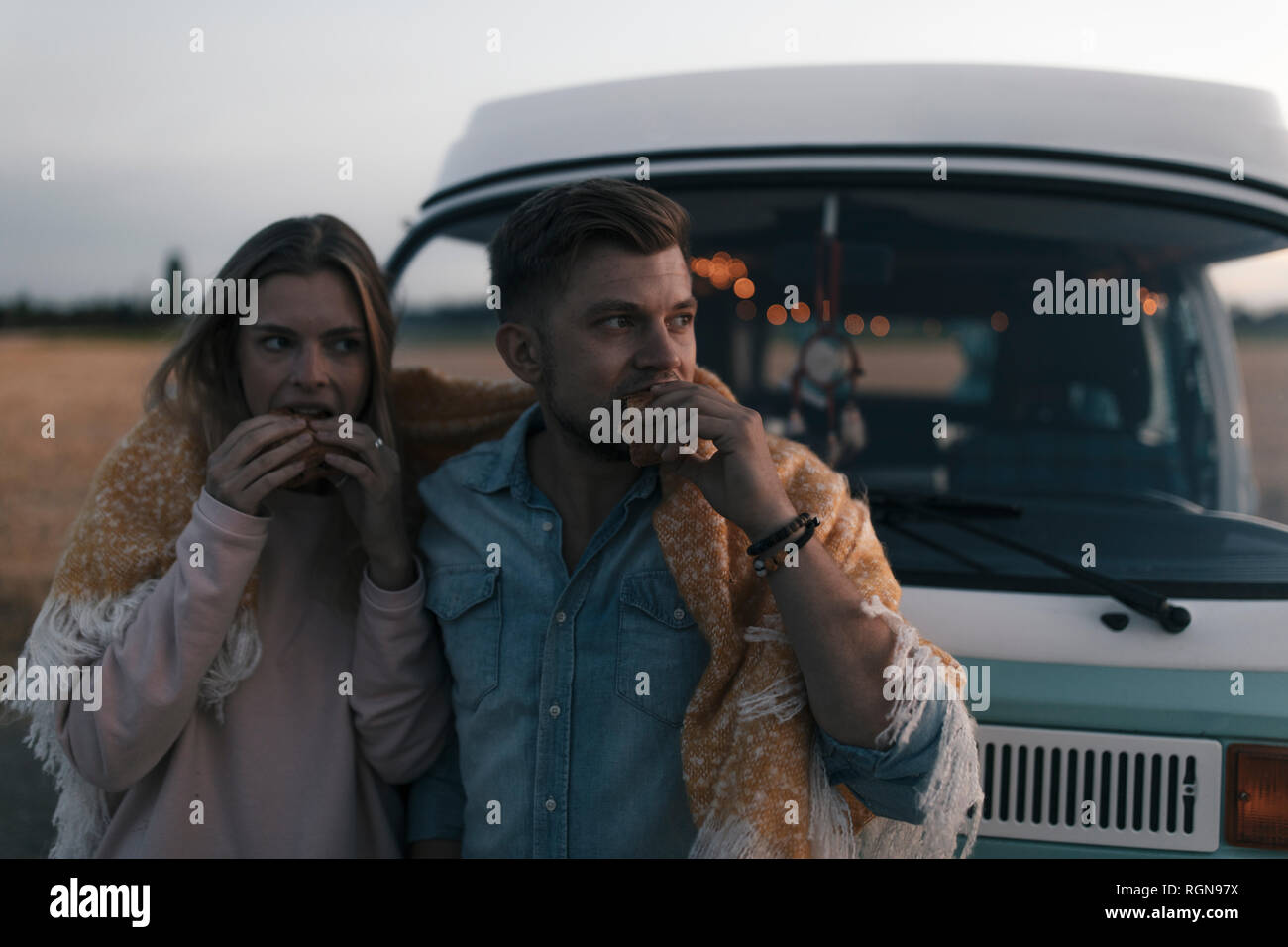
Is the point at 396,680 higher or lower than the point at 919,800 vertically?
higher

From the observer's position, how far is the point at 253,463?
5.90 ft

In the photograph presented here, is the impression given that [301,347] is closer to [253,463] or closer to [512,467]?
[253,463]

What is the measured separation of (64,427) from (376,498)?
17.0 meters

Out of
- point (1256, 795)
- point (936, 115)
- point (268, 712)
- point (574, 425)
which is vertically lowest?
point (1256, 795)

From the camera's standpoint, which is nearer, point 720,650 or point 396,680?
point 720,650

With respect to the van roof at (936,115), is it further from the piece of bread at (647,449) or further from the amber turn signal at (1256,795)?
the amber turn signal at (1256,795)

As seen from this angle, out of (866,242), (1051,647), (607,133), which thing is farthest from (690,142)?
(1051,647)

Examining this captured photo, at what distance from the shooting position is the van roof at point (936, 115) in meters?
2.49

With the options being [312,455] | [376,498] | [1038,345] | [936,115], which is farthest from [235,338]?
[1038,345]

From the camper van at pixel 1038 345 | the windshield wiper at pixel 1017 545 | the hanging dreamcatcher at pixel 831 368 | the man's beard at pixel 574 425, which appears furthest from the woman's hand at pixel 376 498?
the hanging dreamcatcher at pixel 831 368

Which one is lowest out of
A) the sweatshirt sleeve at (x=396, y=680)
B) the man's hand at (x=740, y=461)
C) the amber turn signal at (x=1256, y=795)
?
the amber turn signal at (x=1256, y=795)

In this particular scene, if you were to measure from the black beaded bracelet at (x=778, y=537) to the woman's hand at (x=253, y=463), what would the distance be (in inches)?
31.0

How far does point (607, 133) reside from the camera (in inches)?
108

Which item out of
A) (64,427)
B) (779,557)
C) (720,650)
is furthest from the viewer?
(64,427)
